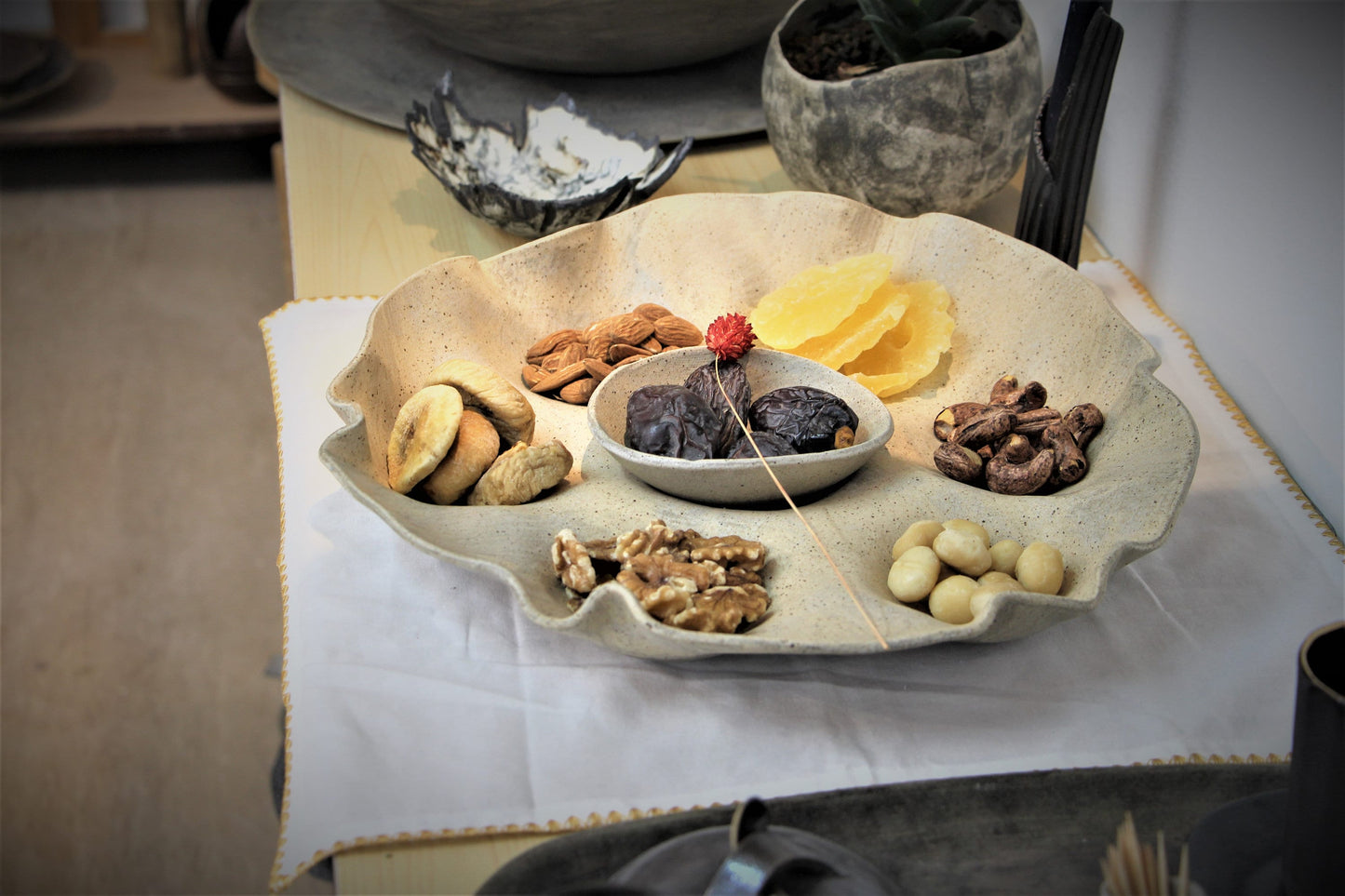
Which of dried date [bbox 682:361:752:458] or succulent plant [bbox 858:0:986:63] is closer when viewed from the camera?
dried date [bbox 682:361:752:458]

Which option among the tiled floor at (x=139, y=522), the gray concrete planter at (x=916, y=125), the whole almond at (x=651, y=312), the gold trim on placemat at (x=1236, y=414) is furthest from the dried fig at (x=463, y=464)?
the gold trim on placemat at (x=1236, y=414)

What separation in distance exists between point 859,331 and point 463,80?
71 cm

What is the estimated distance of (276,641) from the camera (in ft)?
4.85

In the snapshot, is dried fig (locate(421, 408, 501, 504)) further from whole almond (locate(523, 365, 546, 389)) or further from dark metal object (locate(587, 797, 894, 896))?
dark metal object (locate(587, 797, 894, 896))

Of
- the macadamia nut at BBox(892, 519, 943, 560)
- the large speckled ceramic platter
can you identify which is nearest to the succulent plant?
the large speckled ceramic platter

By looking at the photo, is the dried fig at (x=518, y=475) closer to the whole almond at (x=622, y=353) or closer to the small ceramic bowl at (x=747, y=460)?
the small ceramic bowl at (x=747, y=460)

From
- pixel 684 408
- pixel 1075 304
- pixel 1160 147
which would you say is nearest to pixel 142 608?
pixel 684 408

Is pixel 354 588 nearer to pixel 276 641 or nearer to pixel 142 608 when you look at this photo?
pixel 276 641

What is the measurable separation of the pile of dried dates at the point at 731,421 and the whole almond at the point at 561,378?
93mm

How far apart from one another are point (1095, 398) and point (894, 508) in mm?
203

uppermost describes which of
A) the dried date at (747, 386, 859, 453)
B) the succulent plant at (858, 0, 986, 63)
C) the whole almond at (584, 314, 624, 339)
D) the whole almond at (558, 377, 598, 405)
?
the succulent plant at (858, 0, 986, 63)

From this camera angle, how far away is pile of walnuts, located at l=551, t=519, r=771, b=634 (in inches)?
24.0

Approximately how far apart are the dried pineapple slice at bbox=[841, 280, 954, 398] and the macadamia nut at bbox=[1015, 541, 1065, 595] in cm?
24

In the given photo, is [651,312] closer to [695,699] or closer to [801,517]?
[801,517]
